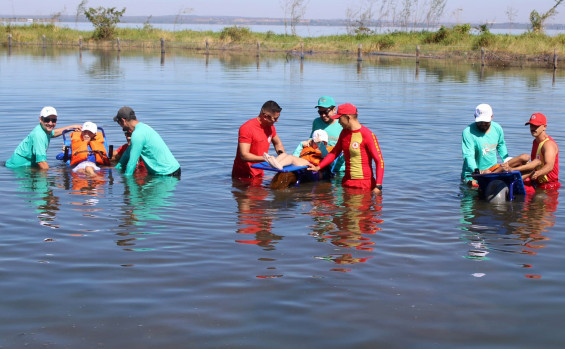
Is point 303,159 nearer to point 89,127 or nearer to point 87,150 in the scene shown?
Answer: point 89,127

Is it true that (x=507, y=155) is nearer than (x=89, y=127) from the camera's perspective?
Yes

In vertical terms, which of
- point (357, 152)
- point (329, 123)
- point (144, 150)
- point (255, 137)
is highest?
point (329, 123)

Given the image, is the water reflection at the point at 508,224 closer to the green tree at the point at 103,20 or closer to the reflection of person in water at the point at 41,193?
the reflection of person in water at the point at 41,193

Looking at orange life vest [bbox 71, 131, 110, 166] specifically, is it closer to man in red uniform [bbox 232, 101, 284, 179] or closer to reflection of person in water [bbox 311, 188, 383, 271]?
man in red uniform [bbox 232, 101, 284, 179]

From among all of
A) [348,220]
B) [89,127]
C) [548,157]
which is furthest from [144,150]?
[548,157]

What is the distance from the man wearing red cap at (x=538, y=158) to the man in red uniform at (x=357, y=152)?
72.7 inches

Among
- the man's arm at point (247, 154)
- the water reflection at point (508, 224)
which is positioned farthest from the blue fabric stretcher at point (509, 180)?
the man's arm at point (247, 154)

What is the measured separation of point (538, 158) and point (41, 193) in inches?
287

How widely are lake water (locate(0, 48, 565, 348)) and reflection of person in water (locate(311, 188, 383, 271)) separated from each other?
0.10 feet

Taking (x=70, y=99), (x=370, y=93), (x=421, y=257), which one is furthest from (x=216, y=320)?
(x=370, y=93)

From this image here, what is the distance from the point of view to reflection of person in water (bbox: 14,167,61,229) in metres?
9.00

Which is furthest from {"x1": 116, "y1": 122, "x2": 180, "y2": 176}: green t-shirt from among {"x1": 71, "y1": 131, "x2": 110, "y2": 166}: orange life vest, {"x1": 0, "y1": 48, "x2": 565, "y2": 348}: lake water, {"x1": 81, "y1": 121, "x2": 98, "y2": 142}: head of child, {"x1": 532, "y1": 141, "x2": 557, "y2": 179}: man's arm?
{"x1": 532, "y1": 141, "x2": 557, "y2": 179}: man's arm

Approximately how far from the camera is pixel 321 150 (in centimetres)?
1142

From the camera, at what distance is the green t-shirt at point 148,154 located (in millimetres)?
10672
